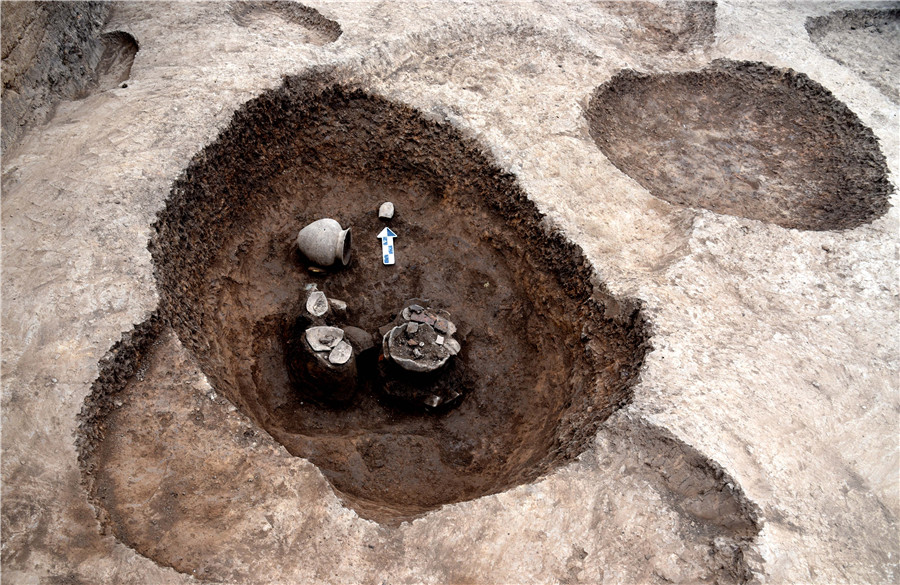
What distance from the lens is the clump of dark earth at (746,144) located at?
4875mm

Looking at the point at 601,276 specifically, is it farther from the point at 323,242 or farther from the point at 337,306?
the point at 323,242

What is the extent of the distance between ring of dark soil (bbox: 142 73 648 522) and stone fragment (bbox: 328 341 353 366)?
45 centimetres

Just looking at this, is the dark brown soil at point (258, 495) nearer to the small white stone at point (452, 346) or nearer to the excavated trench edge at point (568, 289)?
the excavated trench edge at point (568, 289)

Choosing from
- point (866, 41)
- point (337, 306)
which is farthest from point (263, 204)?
point (866, 41)

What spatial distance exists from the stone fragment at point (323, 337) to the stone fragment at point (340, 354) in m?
0.04

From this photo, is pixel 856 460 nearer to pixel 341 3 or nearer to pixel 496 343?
pixel 496 343

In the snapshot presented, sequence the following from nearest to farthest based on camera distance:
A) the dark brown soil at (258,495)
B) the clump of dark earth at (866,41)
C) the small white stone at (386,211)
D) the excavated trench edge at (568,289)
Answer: the dark brown soil at (258,495) → the excavated trench edge at (568,289) → the small white stone at (386,211) → the clump of dark earth at (866,41)

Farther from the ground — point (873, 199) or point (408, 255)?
point (873, 199)

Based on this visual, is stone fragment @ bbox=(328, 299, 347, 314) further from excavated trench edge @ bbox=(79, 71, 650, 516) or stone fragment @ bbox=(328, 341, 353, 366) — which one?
excavated trench edge @ bbox=(79, 71, 650, 516)

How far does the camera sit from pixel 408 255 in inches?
196

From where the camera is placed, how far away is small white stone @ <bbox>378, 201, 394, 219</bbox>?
505cm

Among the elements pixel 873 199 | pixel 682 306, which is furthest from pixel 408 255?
pixel 873 199

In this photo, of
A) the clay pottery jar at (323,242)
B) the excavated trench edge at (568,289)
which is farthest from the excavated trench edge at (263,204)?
the clay pottery jar at (323,242)

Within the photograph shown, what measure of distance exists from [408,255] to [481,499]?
267 centimetres
